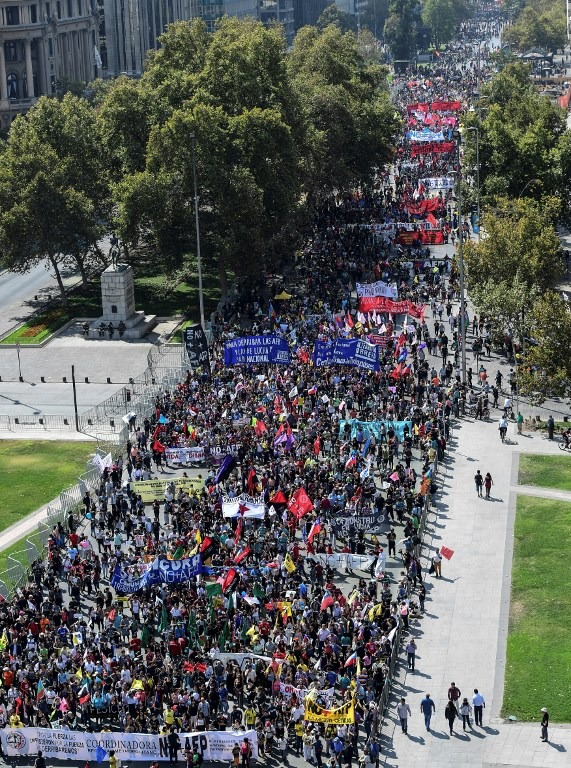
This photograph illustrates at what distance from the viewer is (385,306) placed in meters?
87.9

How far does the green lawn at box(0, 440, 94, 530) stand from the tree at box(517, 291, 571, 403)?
71.6 feet

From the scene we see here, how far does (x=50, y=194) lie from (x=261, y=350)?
1203 inches

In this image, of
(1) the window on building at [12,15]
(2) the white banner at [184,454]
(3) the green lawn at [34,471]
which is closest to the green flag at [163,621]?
(3) the green lawn at [34,471]

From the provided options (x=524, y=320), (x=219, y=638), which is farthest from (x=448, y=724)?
(x=524, y=320)

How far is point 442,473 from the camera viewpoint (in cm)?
6794

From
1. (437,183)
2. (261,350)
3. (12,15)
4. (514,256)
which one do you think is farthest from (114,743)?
(12,15)

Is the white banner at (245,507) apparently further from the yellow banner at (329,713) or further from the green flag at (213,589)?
the yellow banner at (329,713)

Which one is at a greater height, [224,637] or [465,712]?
[224,637]

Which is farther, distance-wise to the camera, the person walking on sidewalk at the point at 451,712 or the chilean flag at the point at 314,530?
the chilean flag at the point at 314,530

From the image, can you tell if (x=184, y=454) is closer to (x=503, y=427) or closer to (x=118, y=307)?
(x=503, y=427)

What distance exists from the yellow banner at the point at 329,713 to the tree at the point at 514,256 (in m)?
44.6

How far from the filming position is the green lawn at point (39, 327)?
95938 mm

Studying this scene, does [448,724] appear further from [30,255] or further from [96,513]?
[30,255]

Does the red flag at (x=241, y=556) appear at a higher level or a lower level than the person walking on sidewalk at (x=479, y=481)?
higher
